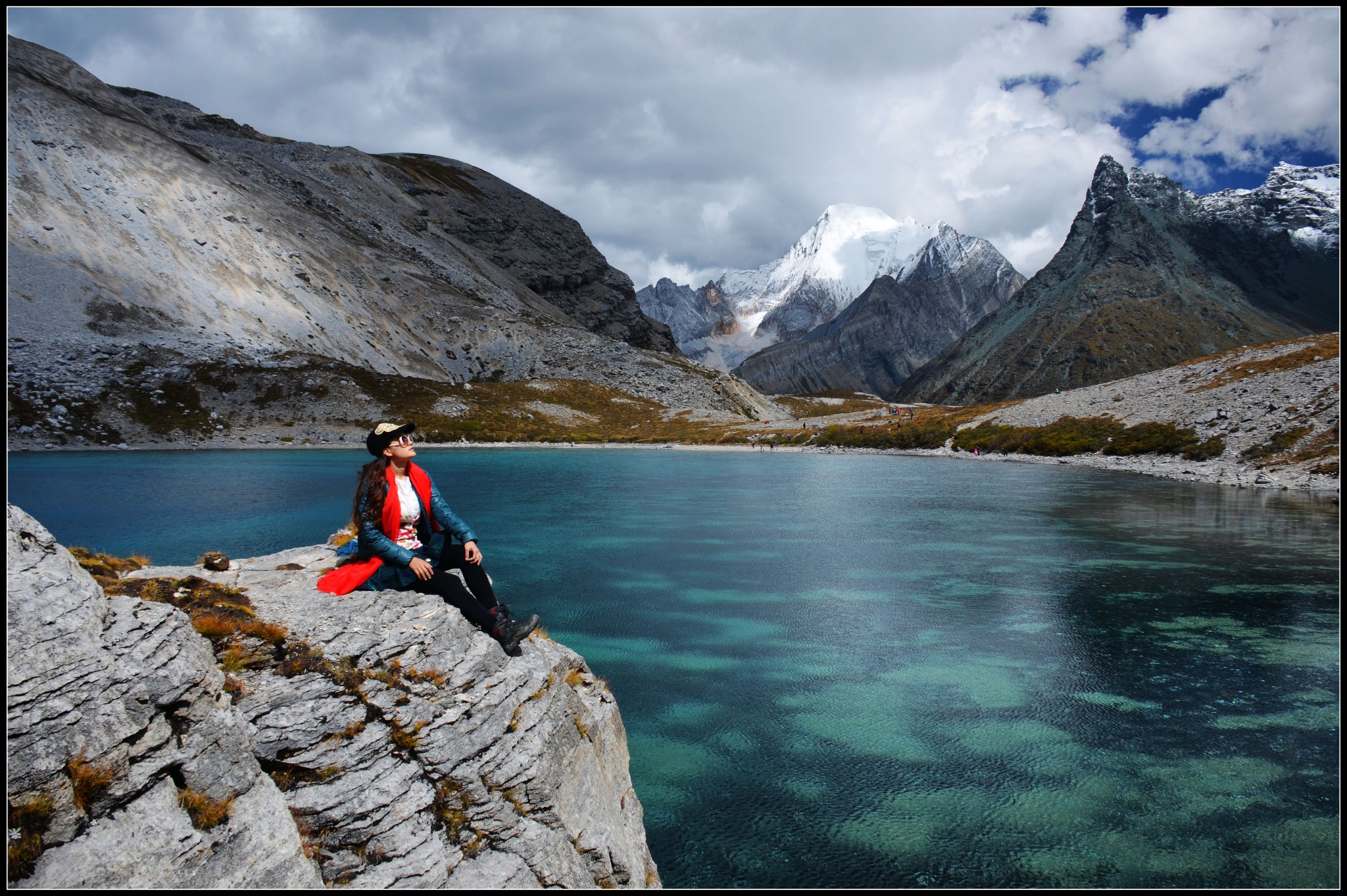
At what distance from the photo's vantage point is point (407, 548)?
955cm

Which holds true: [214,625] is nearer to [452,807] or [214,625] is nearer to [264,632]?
[264,632]

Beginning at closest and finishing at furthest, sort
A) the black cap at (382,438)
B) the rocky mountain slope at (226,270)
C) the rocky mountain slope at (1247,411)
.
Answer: the black cap at (382,438) < the rocky mountain slope at (1247,411) < the rocky mountain slope at (226,270)

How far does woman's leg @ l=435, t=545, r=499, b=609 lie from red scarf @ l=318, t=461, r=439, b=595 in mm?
589

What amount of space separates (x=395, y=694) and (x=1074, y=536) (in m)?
33.9

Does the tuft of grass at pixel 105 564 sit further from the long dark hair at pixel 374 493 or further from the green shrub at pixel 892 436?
the green shrub at pixel 892 436

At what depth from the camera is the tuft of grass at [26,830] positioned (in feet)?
16.5

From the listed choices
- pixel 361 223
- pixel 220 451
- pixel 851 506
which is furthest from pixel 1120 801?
pixel 361 223

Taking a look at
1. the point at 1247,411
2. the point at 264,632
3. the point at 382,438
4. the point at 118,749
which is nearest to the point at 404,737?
the point at 264,632

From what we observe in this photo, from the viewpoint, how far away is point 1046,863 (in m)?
10.5

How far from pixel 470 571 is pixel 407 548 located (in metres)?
0.93

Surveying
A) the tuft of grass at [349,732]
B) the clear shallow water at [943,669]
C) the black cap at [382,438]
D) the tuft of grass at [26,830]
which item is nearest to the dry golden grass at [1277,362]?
the clear shallow water at [943,669]

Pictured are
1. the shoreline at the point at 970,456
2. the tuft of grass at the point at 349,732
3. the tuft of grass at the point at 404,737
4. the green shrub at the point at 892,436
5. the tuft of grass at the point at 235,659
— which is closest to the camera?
the tuft of grass at the point at 235,659

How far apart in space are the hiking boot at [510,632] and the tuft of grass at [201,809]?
3749mm

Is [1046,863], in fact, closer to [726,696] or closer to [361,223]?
[726,696]
